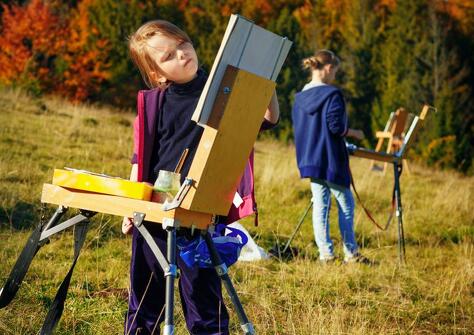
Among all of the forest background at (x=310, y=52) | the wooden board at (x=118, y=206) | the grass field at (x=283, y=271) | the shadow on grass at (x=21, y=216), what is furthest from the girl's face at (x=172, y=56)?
the forest background at (x=310, y=52)

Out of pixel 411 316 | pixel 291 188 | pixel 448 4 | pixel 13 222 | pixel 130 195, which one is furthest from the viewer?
pixel 448 4

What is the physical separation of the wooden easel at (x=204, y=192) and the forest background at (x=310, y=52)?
23.6 meters

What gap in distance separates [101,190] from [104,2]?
2831 centimetres

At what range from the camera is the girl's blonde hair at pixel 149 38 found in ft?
8.76

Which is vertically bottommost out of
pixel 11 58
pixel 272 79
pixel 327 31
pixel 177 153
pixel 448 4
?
pixel 11 58

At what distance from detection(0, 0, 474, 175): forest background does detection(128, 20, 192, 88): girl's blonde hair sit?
23.1m

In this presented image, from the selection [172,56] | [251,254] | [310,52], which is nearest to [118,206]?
[172,56]

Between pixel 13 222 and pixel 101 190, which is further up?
pixel 101 190

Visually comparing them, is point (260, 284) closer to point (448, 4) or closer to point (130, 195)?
point (130, 195)

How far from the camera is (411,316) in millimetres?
4422

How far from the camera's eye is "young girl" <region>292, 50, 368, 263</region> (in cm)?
587

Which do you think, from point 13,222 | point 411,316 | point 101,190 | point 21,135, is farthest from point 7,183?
point 101,190

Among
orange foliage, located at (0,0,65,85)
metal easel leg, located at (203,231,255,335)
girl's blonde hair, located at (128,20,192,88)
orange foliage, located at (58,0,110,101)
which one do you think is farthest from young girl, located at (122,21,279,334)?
orange foliage, located at (0,0,65,85)

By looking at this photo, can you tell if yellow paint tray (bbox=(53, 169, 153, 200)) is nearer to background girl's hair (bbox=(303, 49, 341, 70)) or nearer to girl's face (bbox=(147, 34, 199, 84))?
girl's face (bbox=(147, 34, 199, 84))
